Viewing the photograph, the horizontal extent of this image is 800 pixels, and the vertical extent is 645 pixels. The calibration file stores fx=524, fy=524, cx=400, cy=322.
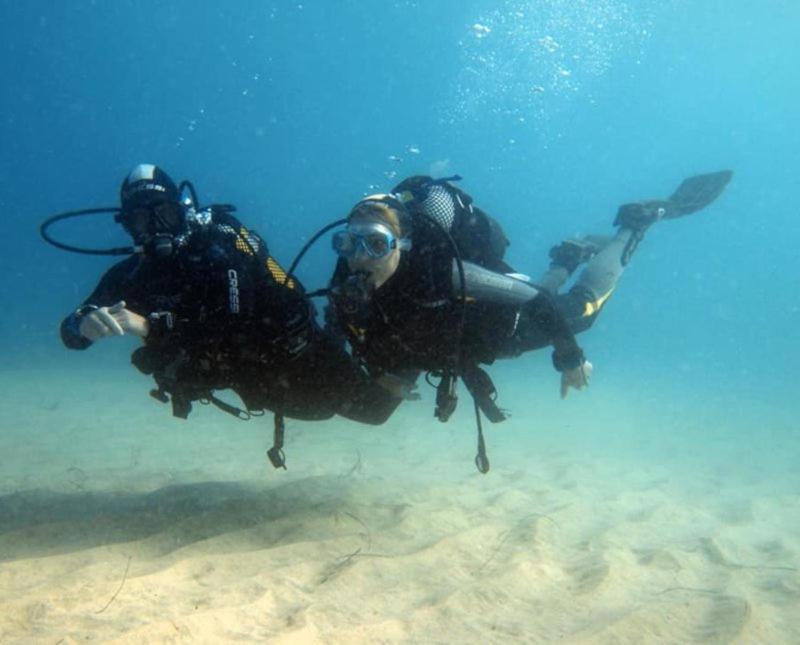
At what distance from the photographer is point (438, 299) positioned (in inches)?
175

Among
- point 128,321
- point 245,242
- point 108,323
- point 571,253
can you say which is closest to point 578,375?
point 571,253

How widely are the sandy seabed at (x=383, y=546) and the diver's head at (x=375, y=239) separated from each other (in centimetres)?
223

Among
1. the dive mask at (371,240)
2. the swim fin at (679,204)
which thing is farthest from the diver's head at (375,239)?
the swim fin at (679,204)

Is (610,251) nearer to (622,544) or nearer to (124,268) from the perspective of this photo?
(622,544)

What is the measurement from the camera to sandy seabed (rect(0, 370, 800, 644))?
2938 mm

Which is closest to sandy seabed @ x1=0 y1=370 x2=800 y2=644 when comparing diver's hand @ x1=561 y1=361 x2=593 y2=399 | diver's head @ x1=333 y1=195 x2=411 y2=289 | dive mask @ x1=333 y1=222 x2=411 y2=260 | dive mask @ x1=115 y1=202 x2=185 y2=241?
diver's hand @ x1=561 y1=361 x2=593 y2=399

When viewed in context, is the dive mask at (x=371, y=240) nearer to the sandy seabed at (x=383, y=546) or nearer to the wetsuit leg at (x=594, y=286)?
the sandy seabed at (x=383, y=546)

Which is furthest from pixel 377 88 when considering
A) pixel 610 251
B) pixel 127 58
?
pixel 610 251

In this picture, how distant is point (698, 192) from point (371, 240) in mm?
7246

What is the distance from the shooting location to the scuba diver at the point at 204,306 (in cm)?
435

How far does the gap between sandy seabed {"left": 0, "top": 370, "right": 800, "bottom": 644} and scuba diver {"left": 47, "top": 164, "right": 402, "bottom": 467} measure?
1162mm

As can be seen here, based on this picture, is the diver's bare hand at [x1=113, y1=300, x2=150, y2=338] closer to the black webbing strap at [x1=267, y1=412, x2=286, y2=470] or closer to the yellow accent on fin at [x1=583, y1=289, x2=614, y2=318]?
the black webbing strap at [x1=267, y1=412, x2=286, y2=470]

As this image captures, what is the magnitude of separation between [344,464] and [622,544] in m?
4.83

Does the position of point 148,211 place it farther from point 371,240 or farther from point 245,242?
point 371,240
